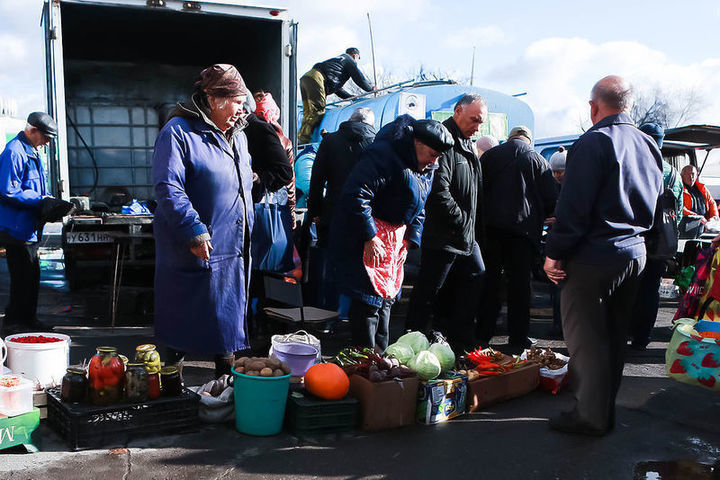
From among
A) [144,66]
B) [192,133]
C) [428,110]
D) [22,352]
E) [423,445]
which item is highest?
[144,66]

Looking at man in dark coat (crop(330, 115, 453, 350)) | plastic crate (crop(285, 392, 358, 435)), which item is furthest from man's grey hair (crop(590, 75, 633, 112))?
plastic crate (crop(285, 392, 358, 435))

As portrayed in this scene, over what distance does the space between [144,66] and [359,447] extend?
7313 mm

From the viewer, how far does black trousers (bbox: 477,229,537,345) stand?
18.5 ft

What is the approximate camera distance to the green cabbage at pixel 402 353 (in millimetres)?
4070

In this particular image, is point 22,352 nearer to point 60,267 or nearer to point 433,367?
point 433,367

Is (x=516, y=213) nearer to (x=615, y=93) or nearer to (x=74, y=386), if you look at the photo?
(x=615, y=93)

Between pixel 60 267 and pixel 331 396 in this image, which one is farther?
pixel 60 267

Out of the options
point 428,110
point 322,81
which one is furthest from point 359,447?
point 322,81

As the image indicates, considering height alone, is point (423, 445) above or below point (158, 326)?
below

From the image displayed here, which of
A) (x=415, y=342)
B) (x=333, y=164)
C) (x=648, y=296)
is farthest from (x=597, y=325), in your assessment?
(x=333, y=164)

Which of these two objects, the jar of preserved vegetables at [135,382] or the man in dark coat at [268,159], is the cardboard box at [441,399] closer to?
the jar of preserved vegetables at [135,382]

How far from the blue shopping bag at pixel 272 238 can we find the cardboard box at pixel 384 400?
5.81ft

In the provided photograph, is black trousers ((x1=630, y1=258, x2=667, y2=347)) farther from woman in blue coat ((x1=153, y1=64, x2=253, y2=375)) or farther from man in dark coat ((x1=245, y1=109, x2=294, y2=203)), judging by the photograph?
woman in blue coat ((x1=153, y1=64, x2=253, y2=375))

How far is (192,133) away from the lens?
3713mm
